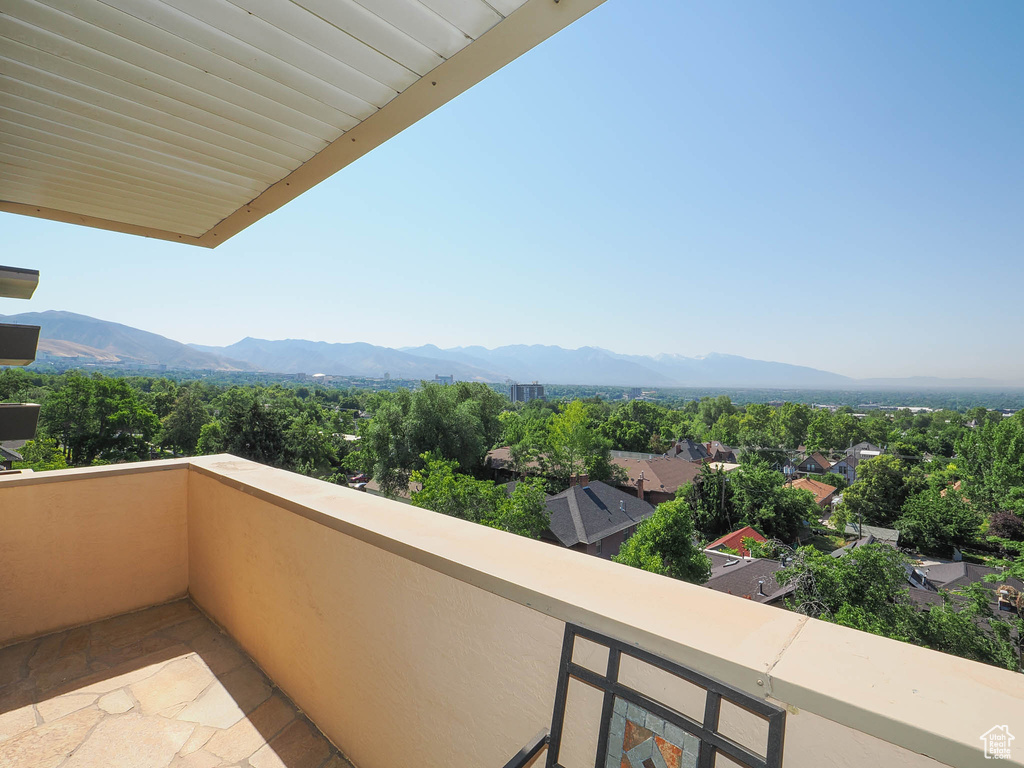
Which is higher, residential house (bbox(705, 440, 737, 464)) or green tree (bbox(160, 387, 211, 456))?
green tree (bbox(160, 387, 211, 456))

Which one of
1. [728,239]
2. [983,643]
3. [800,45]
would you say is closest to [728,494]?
[983,643]

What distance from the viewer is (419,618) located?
117 cm

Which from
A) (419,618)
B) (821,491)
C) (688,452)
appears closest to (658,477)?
(688,452)

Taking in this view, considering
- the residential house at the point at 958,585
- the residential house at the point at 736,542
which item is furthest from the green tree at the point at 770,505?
the residential house at the point at 958,585

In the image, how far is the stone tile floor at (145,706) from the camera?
58.1 inches

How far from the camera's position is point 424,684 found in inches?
45.9

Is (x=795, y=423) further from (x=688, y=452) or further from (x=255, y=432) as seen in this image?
(x=255, y=432)

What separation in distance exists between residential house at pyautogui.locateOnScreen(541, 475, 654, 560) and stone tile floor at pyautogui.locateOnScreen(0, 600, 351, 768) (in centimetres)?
1475

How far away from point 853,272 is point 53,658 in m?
63.3

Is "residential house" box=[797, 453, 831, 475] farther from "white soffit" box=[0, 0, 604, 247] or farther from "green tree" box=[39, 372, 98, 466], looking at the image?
"green tree" box=[39, 372, 98, 466]

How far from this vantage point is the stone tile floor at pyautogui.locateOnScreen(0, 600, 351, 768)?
58.1 inches

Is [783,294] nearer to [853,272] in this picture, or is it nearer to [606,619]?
[853,272]

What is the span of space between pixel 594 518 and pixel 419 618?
18.3m

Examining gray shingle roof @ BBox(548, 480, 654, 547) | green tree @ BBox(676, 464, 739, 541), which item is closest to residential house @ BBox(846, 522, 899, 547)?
green tree @ BBox(676, 464, 739, 541)
